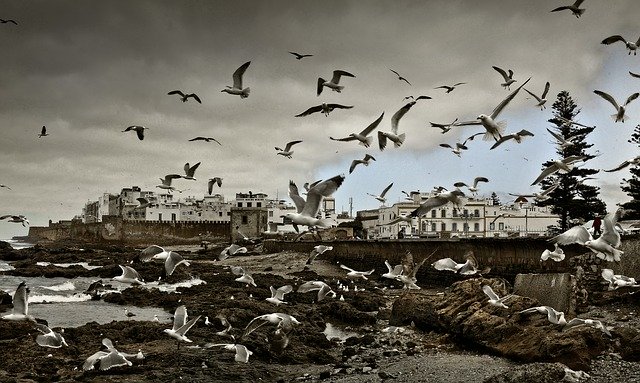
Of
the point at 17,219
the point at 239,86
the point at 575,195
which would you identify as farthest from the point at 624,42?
the point at 575,195

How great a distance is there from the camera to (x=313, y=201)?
35.0 feet

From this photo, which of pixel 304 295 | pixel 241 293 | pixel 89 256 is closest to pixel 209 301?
pixel 241 293

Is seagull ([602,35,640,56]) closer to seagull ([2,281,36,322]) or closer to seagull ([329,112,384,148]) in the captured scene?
seagull ([329,112,384,148])

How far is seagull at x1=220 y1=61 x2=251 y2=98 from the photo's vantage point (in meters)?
13.6

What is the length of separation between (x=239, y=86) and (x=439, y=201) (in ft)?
18.1

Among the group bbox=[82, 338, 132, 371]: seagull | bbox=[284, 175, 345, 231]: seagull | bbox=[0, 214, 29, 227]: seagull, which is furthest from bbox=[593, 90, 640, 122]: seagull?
bbox=[0, 214, 29, 227]: seagull

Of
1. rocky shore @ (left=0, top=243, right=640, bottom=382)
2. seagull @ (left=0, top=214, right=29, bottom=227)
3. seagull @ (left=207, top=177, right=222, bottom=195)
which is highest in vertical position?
seagull @ (left=207, top=177, right=222, bottom=195)

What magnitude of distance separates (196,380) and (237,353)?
1011mm

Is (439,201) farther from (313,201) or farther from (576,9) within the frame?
(576,9)

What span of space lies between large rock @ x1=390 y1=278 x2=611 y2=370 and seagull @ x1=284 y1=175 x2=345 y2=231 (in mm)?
4329

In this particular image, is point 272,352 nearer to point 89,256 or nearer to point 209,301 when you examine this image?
point 209,301

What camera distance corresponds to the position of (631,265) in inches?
631

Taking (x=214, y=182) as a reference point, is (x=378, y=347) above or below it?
below

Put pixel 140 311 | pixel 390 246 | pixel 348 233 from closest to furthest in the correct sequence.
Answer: pixel 140 311 < pixel 390 246 < pixel 348 233
